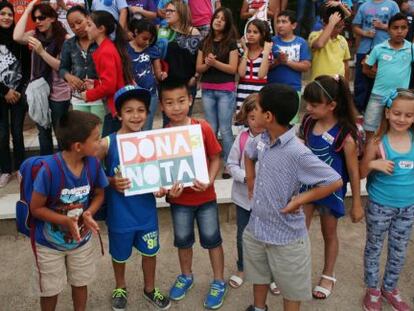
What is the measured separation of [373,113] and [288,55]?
1.22 m

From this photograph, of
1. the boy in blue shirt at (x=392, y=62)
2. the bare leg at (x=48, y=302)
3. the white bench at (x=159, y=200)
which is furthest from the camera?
the boy in blue shirt at (x=392, y=62)

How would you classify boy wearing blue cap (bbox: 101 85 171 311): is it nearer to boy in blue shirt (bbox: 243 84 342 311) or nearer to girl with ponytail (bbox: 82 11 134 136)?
boy in blue shirt (bbox: 243 84 342 311)

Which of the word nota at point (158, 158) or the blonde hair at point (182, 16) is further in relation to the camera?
the blonde hair at point (182, 16)

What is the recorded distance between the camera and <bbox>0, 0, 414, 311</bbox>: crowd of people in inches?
93.4

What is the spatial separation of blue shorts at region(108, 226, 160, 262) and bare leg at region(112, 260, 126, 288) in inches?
3.1

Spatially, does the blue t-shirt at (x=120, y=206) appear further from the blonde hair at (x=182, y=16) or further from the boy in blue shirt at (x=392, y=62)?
the boy in blue shirt at (x=392, y=62)

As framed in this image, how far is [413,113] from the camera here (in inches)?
105

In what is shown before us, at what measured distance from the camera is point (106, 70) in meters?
3.63

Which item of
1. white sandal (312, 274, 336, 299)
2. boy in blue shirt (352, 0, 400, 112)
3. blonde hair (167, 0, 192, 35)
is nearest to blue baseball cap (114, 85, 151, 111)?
white sandal (312, 274, 336, 299)

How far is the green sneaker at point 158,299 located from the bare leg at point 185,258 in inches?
8.9

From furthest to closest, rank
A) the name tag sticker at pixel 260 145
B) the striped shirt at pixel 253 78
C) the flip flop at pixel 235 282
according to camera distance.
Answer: the striped shirt at pixel 253 78
the flip flop at pixel 235 282
the name tag sticker at pixel 260 145

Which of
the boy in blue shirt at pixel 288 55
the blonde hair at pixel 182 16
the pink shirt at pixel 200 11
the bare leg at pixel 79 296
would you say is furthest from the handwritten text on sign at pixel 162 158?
the pink shirt at pixel 200 11

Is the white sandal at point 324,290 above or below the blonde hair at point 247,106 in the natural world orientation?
below

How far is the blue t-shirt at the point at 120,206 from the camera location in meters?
2.73
